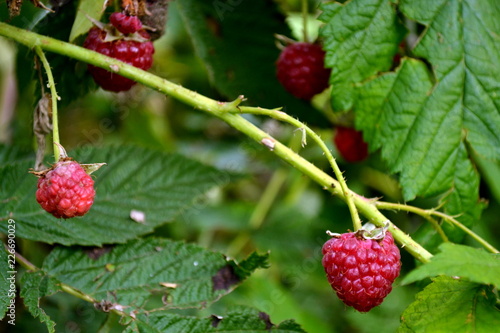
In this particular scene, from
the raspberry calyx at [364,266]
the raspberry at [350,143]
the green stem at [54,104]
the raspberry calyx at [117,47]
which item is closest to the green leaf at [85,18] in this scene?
the raspberry calyx at [117,47]

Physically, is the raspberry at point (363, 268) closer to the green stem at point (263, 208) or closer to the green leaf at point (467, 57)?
the green leaf at point (467, 57)

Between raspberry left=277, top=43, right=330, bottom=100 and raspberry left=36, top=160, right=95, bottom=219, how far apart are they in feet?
2.32

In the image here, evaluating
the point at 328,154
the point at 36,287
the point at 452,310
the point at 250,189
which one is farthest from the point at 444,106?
the point at 250,189

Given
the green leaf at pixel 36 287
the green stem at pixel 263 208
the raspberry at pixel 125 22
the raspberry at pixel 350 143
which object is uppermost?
the raspberry at pixel 125 22

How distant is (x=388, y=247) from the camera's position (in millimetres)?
1069

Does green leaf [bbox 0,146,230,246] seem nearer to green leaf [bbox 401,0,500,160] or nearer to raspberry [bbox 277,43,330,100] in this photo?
raspberry [bbox 277,43,330,100]

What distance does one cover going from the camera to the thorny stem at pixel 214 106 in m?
1.16

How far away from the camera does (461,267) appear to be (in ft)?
2.93

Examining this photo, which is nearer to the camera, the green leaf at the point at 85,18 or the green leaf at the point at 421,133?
the green leaf at the point at 85,18

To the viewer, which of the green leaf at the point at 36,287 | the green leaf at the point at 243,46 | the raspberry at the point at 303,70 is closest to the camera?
the green leaf at the point at 36,287

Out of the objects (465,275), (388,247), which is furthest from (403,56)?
(465,275)

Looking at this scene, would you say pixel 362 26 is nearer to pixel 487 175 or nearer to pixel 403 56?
pixel 403 56

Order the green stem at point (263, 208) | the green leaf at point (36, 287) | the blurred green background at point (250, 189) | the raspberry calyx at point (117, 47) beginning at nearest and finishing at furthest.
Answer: the green leaf at point (36, 287) < the raspberry calyx at point (117, 47) < the blurred green background at point (250, 189) < the green stem at point (263, 208)

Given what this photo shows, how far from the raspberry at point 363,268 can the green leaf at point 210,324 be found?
0.18 m
